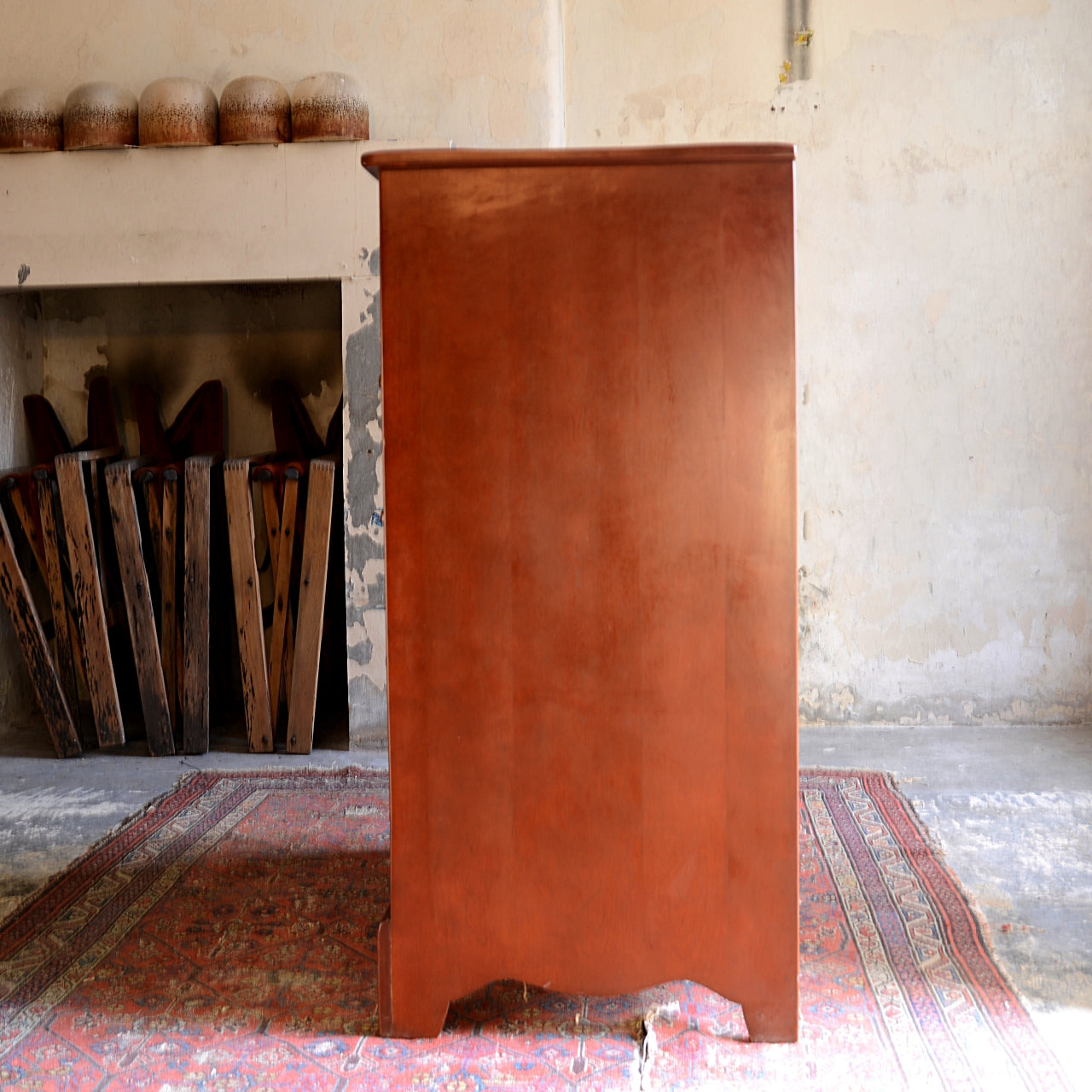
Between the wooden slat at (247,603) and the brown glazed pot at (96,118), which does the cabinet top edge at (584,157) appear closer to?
the wooden slat at (247,603)

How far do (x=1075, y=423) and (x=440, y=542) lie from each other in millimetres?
3296

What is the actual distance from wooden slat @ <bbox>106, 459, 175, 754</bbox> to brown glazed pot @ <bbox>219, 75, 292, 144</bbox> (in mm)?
1296

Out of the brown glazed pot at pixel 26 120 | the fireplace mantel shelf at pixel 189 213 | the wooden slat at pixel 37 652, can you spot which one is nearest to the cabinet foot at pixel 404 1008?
the wooden slat at pixel 37 652

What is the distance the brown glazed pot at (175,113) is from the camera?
12.4ft

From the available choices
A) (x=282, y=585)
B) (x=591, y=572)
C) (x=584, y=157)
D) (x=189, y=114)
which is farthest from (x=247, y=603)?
(x=584, y=157)

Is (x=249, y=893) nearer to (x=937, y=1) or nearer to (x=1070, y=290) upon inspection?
(x=1070, y=290)

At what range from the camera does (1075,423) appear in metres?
4.22

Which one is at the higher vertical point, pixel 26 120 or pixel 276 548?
pixel 26 120

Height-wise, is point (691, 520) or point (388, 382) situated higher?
point (388, 382)

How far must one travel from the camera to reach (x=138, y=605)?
12.9 ft

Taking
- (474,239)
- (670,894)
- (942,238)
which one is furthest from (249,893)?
(942,238)

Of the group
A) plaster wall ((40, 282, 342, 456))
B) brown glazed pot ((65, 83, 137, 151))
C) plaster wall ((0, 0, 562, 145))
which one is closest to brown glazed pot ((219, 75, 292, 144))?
plaster wall ((0, 0, 562, 145))

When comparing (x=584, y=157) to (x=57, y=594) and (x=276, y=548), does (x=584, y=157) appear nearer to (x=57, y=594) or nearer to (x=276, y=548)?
(x=276, y=548)

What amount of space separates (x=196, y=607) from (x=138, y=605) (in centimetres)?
21
